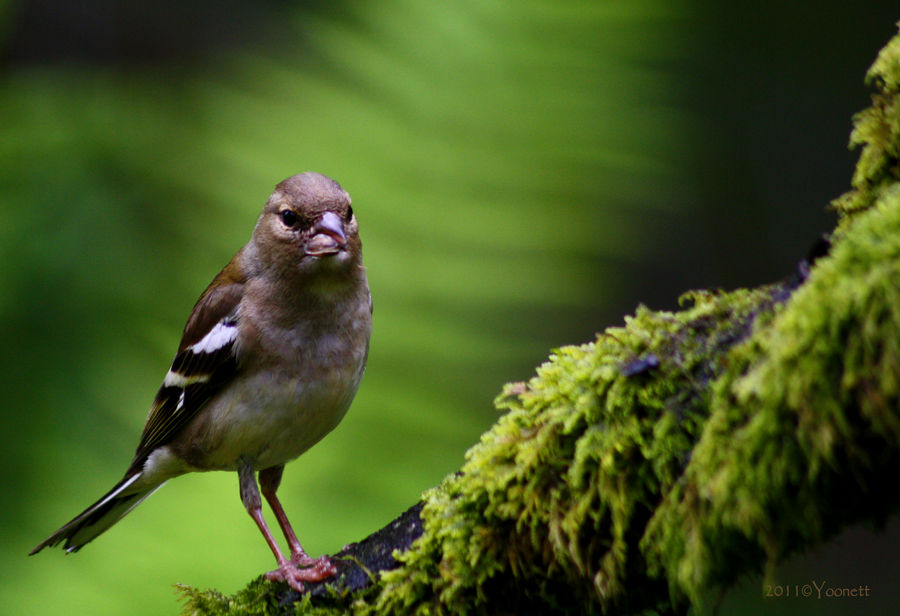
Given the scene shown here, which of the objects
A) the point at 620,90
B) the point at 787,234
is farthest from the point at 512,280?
the point at 787,234

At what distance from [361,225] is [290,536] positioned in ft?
5.57

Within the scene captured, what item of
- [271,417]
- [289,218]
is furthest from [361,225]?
[271,417]

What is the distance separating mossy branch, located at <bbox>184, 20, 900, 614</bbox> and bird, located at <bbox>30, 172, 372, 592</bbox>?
3.41ft

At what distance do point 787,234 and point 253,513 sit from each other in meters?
5.45

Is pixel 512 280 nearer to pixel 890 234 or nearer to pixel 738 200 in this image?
pixel 890 234

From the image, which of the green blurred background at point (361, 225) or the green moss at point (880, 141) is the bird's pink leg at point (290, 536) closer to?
Answer: the green blurred background at point (361, 225)

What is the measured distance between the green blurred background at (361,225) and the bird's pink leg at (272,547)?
0.59 metres

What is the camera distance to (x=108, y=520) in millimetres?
3631

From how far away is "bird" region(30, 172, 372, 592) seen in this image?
3.22 m

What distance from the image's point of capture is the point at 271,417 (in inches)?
126

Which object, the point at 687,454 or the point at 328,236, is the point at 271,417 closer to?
the point at 328,236

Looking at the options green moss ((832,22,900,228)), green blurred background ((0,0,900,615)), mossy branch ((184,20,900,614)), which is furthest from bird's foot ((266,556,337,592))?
green moss ((832,22,900,228))

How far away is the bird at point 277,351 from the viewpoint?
3.22 m

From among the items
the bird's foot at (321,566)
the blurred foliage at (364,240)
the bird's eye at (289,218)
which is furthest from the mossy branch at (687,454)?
the blurred foliage at (364,240)
